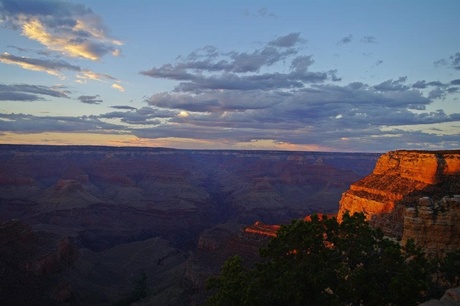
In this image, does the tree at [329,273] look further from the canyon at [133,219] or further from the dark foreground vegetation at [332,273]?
the canyon at [133,219]

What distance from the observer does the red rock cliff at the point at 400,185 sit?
48.9 meters

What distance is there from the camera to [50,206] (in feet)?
410

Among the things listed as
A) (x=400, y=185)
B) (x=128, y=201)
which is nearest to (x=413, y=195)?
(x=400, y=185)

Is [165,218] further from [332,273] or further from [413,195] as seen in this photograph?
[332,273]

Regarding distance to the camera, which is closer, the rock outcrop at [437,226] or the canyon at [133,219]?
the rock outcrop at [437,226]

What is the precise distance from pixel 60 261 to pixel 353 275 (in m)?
63.5

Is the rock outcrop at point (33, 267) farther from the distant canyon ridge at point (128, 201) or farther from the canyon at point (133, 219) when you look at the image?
the distant canyon ridge at point (128, 201)

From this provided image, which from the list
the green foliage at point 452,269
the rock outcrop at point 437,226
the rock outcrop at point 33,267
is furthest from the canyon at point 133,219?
the green foliage at point 452,269

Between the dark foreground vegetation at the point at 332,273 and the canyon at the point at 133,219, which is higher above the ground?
the dark foreground vegetation at the point at 332,273

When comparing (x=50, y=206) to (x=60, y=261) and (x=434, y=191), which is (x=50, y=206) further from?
(x=434, y=191)

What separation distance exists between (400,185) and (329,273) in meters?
41.7

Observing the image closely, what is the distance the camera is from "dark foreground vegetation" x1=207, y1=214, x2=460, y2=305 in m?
19.5

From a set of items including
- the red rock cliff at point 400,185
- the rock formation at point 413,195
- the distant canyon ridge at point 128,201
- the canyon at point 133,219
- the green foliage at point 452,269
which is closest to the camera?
the green foliage at point 452,269

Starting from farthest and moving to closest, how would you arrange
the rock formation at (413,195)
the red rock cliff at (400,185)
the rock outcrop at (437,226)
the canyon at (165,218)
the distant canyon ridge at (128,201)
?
the distant canyon ridge at (128,201)
the canyon at (165,218)
the red rock cliff at (400,185)
the rock formation at (413,195)
the rock outcrop at (437,226)
